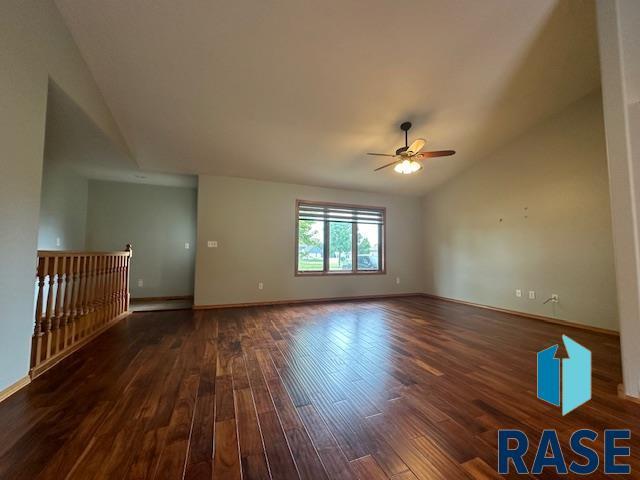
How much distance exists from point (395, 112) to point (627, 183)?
91.5 inches

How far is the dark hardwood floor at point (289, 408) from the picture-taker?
1.10 metres

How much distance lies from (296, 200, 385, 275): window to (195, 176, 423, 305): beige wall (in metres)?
0.17

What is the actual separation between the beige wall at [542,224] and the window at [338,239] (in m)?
1.67

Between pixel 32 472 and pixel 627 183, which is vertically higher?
pixel 627 183

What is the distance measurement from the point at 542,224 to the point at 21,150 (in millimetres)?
6051

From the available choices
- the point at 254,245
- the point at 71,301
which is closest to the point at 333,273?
the point at 254,245

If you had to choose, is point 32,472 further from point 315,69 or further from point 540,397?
point 315,69

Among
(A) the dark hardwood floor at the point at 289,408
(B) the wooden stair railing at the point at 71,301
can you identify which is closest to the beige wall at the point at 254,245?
(B) the wooden stair railing at the point at 71,301

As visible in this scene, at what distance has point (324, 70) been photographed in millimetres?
2604

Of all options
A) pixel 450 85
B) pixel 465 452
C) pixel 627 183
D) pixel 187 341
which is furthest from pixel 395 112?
pixel 187 341

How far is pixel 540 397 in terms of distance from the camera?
1.66m

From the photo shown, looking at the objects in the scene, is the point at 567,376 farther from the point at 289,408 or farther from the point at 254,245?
the point at 254,245

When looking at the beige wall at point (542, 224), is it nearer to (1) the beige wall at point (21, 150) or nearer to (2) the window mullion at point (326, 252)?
(2) the window mullion at point (326, 252)

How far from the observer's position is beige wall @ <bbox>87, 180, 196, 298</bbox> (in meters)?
4.99
